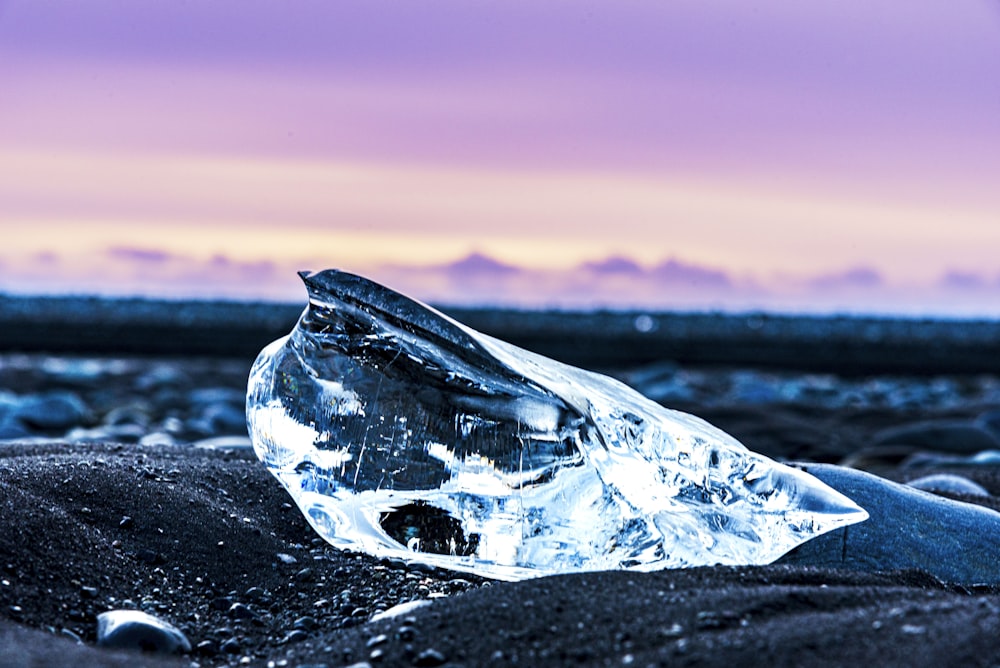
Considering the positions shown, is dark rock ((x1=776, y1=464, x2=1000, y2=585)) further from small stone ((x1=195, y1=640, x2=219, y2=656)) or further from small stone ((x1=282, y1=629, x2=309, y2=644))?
small stone ((x1=195, y1=640, x2=219, y2=656))

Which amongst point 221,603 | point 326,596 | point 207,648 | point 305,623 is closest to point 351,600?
point 326,596

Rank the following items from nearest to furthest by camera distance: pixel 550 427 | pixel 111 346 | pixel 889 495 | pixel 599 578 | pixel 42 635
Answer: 1. pixel 42 635
2. pixel 599 578
3. pixel 550 427
4. pixel 889 495
5. pixel 111 346

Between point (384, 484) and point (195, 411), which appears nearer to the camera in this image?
point (384, 484)

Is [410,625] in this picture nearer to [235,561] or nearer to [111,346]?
[235,561]

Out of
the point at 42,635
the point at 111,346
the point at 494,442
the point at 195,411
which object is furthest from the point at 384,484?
the point at 111,346

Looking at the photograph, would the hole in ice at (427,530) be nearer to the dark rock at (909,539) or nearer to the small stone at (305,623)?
the small stone at (305,623)

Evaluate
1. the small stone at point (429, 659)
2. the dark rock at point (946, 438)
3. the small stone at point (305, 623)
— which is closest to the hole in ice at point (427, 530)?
the small stone at point (305, 623)
